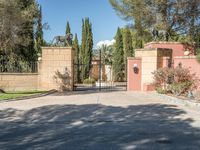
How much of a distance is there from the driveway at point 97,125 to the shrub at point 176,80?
284 centimetres

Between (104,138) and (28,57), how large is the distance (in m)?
25.1

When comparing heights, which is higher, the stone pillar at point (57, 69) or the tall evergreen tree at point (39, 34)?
the tall evergreen tree at point (39, 34)

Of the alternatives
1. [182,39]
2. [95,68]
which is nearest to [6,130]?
[182,39]

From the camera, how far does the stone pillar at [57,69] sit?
73.0 ft

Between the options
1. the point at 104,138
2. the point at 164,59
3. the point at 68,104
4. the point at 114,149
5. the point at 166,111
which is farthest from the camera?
the point at 164,59

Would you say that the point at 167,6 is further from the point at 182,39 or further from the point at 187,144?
the point at 187,144

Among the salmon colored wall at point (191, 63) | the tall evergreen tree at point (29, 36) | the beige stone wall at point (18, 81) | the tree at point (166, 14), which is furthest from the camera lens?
the tall evergreen tree at point (29, 36)

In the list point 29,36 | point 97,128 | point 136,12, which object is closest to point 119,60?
point 29,36

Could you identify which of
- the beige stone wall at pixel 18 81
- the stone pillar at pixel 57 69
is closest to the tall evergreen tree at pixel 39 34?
the stone pillar at pixel 57 69

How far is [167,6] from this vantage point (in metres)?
25.2

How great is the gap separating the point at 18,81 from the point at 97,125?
12.6 meters

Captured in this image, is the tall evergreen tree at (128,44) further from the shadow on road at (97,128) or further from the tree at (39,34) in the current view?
the shadow on road at (97,128)

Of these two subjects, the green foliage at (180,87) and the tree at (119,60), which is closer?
the green foliage at (180,87)

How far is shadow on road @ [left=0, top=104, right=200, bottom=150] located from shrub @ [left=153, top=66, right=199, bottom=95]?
143 inches
